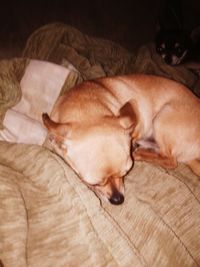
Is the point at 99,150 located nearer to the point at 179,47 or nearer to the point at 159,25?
the point at 159,25

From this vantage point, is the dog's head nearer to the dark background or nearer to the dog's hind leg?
the dog's hind leg

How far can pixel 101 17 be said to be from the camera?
3.37m

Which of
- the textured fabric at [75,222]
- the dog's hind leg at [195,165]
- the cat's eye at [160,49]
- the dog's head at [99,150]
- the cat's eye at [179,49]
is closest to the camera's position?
the textured fabric at [75,222]

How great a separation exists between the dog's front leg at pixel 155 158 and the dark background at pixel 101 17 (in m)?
1.33

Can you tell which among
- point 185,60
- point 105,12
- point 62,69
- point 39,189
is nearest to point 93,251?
point 39,189

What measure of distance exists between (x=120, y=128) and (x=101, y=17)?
1.61 meters

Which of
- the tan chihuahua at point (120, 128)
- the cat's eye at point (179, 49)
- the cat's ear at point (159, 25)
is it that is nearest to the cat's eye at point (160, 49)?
the cat's ear at point (159, 25)

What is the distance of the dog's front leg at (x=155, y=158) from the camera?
8.64ft

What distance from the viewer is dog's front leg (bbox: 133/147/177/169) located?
104 inches

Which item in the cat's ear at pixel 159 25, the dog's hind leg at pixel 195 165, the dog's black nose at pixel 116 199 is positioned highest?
the cat's ear at pixel 159 25

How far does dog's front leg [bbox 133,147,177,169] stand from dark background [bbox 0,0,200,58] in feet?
4.36

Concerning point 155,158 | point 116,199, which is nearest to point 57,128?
point 116,199

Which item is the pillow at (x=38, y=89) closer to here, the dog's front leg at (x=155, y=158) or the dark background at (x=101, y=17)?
the dark background at (x=101, y=17)

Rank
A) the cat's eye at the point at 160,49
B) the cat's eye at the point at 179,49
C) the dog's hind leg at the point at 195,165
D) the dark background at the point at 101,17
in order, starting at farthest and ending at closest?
the cat's eye at the point at 179,49 → the cat's eye at the point at 160,49 → the dark background at the point at 101,17 → the dog's hind leg at the point at 195,165
